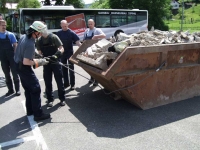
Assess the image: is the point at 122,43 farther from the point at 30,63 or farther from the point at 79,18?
the point at 79,18

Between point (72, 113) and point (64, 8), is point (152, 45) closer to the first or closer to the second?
point (72, 113)

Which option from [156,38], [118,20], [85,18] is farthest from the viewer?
[118,20]

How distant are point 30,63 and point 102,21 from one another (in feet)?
51.6

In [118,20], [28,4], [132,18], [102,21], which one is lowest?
[102,21]

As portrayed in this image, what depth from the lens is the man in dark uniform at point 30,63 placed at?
396cm

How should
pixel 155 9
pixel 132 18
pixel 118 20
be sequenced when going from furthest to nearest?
pixel 155 9
pixel 132 18
pixel 118 20

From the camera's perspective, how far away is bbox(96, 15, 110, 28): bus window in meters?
18.9

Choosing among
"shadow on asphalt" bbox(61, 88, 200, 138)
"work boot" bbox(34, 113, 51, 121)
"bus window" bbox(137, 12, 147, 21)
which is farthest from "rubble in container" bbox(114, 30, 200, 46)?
"bus window" bbox(137, 12, 147, 21)

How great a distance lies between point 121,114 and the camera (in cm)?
454

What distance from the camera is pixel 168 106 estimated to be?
4805 millimetres

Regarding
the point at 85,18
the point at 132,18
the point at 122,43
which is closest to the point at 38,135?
the point at 122,43

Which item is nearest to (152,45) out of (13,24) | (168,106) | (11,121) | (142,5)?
(168,106)

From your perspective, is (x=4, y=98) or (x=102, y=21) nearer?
(x=4, y=98)

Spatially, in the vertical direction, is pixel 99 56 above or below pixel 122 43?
below
